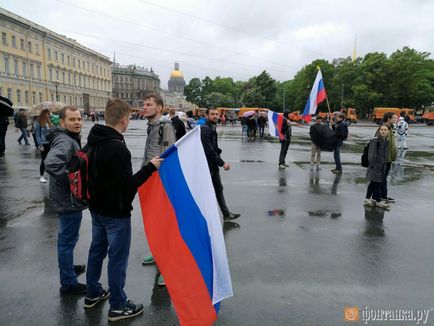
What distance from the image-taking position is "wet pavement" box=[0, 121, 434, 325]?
337 centimetres

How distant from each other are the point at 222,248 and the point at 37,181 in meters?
7.70

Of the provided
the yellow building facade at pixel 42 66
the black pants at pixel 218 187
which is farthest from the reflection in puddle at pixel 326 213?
the yellow building facade at pixel 42 66

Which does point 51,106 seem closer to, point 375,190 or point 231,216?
Answer: point 231,216

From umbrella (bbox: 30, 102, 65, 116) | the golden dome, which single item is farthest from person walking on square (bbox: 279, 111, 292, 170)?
the golden dome

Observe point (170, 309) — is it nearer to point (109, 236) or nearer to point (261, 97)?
point (109, 236)

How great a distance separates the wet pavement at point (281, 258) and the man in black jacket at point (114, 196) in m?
0.35

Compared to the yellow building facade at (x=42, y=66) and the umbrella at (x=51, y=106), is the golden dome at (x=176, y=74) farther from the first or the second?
the umbrella at (x=51, y=106)

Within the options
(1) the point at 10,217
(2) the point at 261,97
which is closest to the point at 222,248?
(1) the point at 10,217

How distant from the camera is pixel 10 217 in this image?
619cm

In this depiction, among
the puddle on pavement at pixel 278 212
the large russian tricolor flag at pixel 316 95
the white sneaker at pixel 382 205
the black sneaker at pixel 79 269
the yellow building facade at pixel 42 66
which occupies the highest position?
the yellow building facade at pixel 42 66

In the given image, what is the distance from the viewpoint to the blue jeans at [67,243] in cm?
356

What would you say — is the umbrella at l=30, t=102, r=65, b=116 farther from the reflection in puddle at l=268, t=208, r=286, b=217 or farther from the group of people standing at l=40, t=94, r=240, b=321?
the reflection in puddle at l=268, t=208, r=286, b=217

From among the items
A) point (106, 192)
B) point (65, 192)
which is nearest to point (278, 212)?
point (65, 192)

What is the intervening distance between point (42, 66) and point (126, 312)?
245 feet
